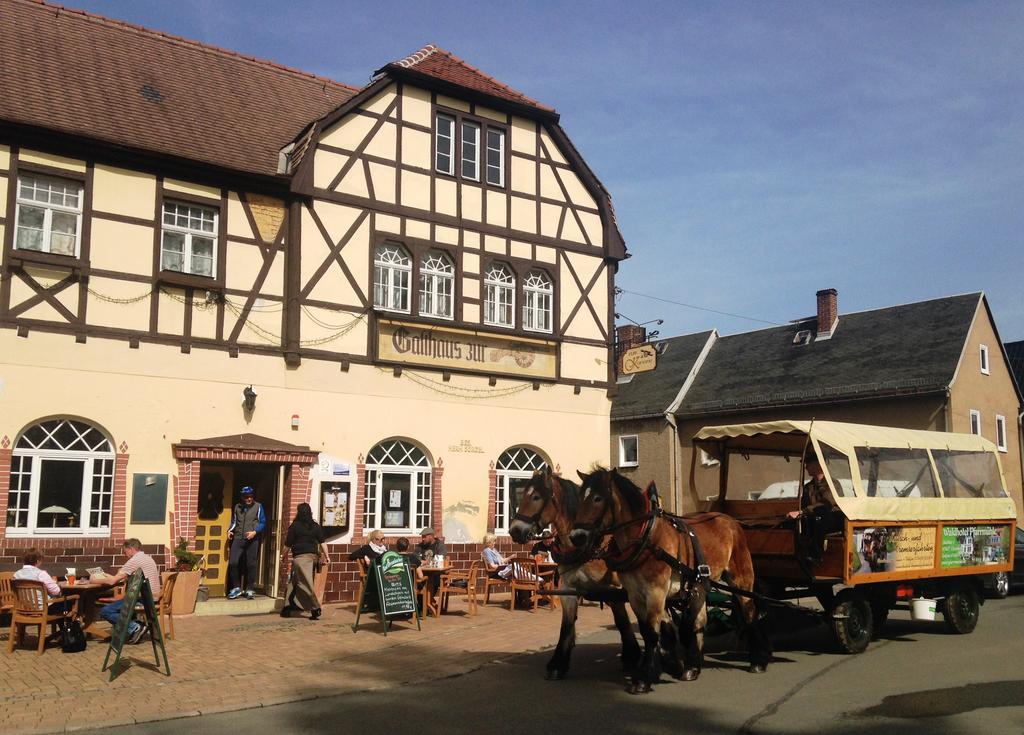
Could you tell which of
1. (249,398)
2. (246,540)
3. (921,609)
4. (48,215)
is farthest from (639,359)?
(48,215)

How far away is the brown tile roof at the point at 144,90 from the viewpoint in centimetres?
1526

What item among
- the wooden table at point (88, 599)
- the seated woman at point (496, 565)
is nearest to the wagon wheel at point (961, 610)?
the seated woman at point (496, 565)

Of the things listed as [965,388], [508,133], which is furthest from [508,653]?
[965,388]

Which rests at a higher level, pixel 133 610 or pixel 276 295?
pixel 276 295

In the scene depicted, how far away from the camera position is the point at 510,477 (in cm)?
1922

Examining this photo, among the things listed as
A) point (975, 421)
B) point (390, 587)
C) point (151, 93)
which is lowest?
point (390, 587)

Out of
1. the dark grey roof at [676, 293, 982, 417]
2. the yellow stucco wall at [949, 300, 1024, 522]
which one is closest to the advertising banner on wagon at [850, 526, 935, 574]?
the dark grey roof at [676, 293, 982, 417]

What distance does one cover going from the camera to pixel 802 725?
24.2 feet

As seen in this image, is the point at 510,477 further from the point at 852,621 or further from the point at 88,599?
the point at 852,621

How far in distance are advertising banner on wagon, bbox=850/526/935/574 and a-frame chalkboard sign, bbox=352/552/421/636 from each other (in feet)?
18.8

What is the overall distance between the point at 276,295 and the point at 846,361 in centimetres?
2089

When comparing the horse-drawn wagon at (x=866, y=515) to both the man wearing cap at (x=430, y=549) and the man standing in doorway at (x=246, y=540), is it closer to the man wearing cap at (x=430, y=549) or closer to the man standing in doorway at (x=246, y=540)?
the man wearing cap at (x=430, y=549)

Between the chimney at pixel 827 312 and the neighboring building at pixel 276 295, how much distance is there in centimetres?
1585

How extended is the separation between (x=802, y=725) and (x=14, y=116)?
43.4ft
